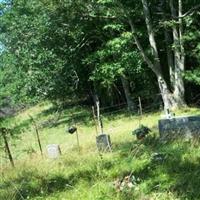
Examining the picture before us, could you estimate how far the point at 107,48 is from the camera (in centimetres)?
2984

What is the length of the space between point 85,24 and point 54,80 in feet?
14.0

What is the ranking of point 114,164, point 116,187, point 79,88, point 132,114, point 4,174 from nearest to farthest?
point 116,187
point 114,164
point 4,174
point 132,114
point 79,88

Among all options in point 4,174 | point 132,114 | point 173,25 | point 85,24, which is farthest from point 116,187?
point 85,24

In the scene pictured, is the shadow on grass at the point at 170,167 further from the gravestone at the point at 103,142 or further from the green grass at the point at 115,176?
the gravestone at the point at 103,142

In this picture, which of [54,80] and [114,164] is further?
[54,80]

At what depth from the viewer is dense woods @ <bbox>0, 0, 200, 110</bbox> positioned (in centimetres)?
2766

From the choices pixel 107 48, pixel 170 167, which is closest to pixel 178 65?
pixel 107 48

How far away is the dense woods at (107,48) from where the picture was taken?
27.7m

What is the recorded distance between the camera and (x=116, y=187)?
24.4ft

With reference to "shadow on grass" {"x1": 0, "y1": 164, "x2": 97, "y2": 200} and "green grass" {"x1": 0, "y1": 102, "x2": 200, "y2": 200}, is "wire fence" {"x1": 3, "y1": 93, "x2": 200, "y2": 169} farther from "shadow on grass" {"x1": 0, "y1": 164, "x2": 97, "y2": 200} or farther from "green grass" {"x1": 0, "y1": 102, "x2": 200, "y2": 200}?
"shadow on grass" {"x1": 0, "y1": 164, "x2": 97, "y2": 200}

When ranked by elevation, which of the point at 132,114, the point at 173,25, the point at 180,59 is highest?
Result: the point at 173,25

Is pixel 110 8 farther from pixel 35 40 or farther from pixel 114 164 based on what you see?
pixel 114 164

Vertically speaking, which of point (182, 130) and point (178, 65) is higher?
point (178, 65)

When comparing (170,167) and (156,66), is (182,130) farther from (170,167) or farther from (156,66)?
(156,66)
